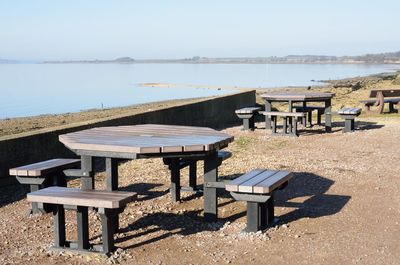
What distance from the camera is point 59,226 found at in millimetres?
5027

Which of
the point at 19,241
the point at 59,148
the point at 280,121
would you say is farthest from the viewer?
the point at 280,121

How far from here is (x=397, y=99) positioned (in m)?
15.9

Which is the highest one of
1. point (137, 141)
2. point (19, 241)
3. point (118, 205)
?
point (137, 141)

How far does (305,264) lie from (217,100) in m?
9.78

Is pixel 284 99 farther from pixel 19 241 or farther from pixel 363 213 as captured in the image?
pixel 19 241

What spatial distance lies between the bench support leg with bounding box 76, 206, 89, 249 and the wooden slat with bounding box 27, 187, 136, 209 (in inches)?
5.6

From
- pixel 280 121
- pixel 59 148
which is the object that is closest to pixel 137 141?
pixel 59 148

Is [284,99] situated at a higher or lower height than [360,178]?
higher

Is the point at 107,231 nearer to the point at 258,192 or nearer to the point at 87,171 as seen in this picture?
the point at 87,171

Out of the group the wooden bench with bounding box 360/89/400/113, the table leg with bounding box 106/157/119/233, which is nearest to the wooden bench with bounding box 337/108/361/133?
the wooden bench with bounding box 360/89/400/113

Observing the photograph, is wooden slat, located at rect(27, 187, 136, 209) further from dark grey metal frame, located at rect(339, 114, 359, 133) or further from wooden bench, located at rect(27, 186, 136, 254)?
dark grey metal frame, located at rect(339, 114, 359, 133)

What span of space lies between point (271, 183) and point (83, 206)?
1729mm

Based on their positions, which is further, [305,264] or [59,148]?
[59,148]

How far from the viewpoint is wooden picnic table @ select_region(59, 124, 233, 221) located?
5.10 meters
